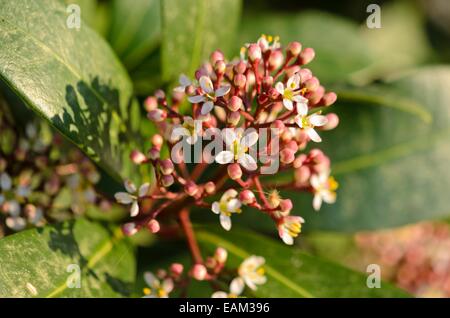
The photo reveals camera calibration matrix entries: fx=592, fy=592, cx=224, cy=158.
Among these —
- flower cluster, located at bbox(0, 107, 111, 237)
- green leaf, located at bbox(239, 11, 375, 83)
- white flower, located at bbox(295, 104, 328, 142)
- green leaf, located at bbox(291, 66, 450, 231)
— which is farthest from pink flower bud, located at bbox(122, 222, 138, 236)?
green leaf, located at bbox(239, 11, 375, 83)

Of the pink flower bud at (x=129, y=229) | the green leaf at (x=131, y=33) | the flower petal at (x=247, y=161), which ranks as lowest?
the pink flower bud at (x=129, y=229)

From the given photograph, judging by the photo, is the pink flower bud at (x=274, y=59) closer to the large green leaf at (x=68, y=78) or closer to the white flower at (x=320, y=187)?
the white flower at (x=320, y=187)

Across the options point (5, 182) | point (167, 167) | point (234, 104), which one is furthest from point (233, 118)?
point (5, 182)

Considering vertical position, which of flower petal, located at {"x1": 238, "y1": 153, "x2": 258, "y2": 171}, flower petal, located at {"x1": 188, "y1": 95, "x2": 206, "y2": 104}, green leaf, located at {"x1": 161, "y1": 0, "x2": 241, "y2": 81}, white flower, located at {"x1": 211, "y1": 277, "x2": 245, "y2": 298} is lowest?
white flower, located at {"x1": 211, "y1": 277, "x2": 245, "y2": 298}

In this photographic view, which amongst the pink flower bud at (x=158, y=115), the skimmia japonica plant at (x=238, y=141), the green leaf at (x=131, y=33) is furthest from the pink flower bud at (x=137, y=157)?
the green leaf at (x=131, y=33)

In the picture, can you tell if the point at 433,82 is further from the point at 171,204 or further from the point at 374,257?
the point at 171,204

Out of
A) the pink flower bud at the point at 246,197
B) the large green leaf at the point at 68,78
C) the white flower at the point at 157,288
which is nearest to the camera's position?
the large green leaf at the point at 68,78

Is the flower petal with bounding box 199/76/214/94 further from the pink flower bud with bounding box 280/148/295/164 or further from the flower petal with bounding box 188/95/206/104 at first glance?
the pink flower bud with bounding box 280/148/295/164
